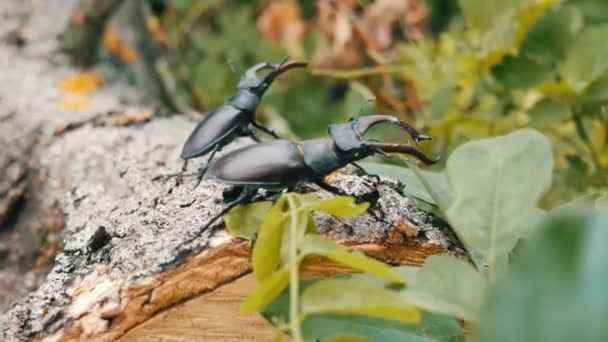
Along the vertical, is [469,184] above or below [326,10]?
below

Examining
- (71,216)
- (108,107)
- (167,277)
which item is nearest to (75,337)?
(167,277)

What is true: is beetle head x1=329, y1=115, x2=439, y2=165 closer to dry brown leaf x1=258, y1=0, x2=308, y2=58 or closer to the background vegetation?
the background vegetation

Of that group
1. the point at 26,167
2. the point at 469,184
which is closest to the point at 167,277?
the point at 469,184

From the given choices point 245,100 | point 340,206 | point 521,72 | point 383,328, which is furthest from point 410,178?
point 521,72

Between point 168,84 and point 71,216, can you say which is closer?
point 71,216

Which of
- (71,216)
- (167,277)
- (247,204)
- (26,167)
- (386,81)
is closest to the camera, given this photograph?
(167,277)

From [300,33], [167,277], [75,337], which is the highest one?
[300,33]

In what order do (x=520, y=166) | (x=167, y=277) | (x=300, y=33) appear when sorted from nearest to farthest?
(x=520, y=166) → (x=167, y=277) → (x=300, y=33)

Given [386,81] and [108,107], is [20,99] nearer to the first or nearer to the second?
[108,107]
